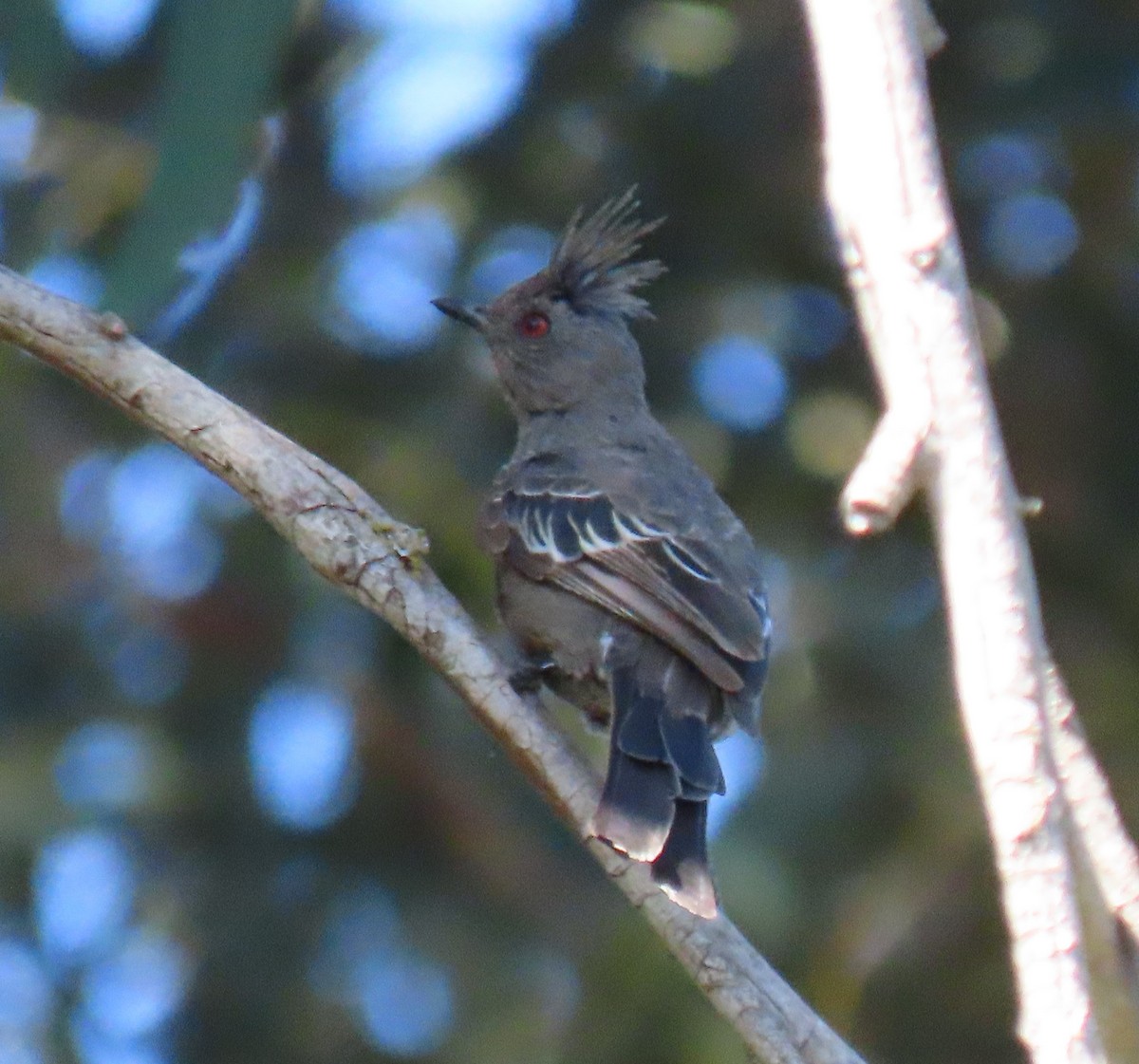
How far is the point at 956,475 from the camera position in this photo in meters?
2.38

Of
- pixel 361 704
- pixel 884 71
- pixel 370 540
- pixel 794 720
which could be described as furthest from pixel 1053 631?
pixel 884 71

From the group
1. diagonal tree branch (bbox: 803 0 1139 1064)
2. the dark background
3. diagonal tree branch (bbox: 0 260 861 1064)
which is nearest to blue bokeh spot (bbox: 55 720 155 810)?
the dark background

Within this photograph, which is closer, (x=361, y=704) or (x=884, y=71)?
(x=884, y=71)

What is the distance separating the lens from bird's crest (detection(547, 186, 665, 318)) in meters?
5.57

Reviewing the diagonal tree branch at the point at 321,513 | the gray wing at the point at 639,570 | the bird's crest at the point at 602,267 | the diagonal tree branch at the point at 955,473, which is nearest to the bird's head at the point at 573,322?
the bird's crest at the point at 602,267

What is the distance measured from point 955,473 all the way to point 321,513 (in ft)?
4.83

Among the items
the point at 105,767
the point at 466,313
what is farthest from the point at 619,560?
the point at 105,767

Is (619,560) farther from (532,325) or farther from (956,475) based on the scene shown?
(956,475)

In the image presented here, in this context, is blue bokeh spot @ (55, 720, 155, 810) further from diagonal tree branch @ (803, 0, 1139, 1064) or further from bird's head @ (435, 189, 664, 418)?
diagonal tree branch @ (803, 0, 1139, 1064)

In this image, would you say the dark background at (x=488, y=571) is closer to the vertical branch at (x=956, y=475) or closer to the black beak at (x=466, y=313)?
the black beak at (x=466, y=313)

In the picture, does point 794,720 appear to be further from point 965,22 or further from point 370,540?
point 370,540

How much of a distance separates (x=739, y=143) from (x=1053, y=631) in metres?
2.03

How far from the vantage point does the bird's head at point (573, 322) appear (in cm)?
559

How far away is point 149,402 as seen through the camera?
350cm
